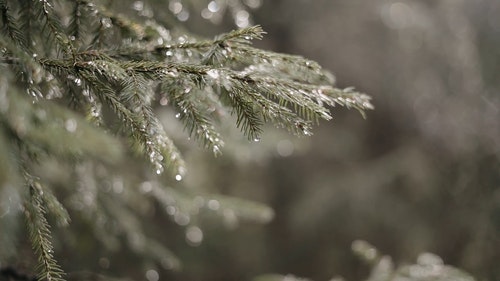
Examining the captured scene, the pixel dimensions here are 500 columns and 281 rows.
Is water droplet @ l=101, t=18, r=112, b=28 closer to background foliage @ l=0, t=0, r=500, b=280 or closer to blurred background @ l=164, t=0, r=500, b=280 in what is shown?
background foliage @ l=0, t=0, r=500, b=280

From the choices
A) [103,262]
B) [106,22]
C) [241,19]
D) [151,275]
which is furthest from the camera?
[151,275]

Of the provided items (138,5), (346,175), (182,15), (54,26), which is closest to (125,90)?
(54,26)

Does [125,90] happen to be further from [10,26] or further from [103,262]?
[103,262]

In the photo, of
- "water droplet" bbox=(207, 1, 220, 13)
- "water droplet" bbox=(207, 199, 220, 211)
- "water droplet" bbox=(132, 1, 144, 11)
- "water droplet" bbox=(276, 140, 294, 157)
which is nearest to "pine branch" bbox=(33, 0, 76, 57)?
Result: "water droplet" bbox=(132, 1, 144, 11)

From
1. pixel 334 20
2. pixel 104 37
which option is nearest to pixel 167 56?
pixel 104 37

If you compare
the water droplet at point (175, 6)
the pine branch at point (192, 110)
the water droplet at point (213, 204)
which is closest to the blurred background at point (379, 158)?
the water droplet at point (213, 204)

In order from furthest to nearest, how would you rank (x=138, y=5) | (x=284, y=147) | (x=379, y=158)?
(x=379, y=158)
(x=284, y=147)
(x=138, y=5)

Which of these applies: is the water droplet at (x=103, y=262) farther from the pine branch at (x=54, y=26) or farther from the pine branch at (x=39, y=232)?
the pine branch at (x=54, y=26)
